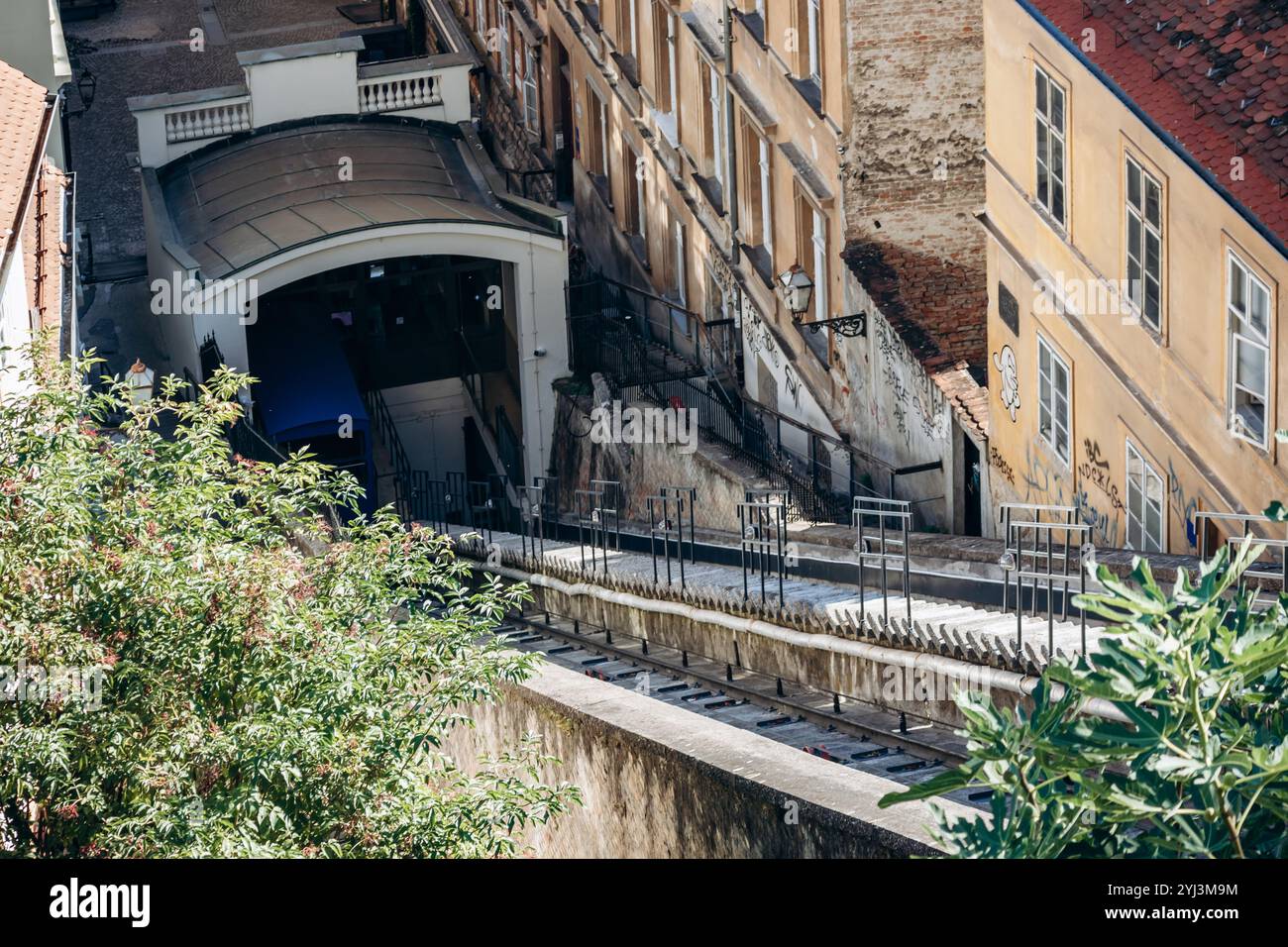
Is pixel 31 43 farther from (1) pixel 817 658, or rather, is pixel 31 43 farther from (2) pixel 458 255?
(1) pixel 817 658

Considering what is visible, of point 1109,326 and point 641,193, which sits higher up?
point 641,193

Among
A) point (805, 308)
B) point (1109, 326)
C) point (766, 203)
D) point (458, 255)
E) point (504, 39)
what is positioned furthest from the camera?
point (504, 39)

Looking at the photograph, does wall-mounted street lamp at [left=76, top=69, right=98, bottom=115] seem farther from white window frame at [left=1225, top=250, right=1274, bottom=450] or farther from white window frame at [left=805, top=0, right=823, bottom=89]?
white window frame at [left=1225, top=250, right=1274, bottom=450]

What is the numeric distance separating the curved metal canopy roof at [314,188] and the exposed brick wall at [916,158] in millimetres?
9824

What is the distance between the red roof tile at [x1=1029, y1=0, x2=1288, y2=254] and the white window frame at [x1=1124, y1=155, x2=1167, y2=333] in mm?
805

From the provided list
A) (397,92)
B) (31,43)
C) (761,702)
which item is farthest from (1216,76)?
(397,92)

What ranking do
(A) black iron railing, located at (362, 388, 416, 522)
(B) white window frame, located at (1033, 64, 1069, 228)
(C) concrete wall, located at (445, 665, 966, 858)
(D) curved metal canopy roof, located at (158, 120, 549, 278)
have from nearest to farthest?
1. (C) concrete wall, located at (445, 665, 966, 858)
2. (B) white window frame, located at (1033, 64, 1069, 228)
3. (D) curved metal canopy roof, located at (158, 120, 549, 278)
4. (A) black iron railing, located at (362, 388, 416, 522)

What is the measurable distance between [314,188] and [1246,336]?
21929 millimetres

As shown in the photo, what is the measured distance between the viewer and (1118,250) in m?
18.6

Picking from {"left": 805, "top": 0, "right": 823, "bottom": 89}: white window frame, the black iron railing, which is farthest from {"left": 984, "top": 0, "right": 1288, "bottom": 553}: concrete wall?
the black iron railing

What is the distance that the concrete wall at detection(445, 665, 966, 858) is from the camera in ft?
40.1

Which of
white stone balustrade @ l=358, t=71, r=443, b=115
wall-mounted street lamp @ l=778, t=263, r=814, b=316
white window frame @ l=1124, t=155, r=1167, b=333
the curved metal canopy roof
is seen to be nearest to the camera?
white window frame @ l=1124, t=155, r=1167, b=333

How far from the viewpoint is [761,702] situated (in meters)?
18.8

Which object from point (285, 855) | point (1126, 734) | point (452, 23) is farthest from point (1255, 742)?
point (452, 23)
